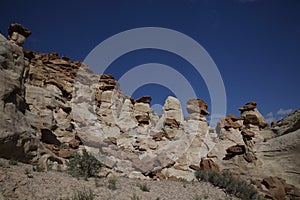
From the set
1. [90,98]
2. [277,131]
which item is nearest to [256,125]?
[277,131]

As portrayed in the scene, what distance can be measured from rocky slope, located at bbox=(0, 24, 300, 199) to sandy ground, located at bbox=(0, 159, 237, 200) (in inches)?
74.8

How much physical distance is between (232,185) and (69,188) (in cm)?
655

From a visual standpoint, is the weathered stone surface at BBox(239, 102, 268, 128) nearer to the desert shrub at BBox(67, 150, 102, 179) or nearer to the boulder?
the boulder

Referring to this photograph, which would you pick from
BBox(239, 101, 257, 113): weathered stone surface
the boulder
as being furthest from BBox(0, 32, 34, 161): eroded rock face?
BBox(239, 101, 257, 113): weathered stone surface

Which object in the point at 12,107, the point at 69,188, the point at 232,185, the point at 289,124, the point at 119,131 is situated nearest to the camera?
the point at 69,188

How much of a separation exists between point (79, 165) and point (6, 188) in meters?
3.60

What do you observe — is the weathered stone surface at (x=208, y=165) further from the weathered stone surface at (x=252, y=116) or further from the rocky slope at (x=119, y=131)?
the weathered stone surface at (x=252, y=116)

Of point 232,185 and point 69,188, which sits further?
point 232,185

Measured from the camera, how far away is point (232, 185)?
9.94 m

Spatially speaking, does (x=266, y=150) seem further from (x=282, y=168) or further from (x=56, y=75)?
(x=56, y=75)

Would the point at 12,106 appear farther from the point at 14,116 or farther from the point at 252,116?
the point at 252,116

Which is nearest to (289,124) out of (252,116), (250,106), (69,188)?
(252,116)

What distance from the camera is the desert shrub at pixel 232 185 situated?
9539 mm

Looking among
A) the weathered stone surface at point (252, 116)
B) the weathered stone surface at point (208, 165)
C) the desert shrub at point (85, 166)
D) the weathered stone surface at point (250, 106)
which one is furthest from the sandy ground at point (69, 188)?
the weathered stone surface at point (250, 106)
